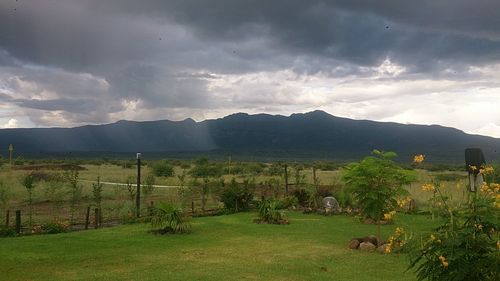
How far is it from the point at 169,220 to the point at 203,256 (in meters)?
3.48

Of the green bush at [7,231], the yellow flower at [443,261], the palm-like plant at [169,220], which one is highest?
the yellow flower at [443,261]

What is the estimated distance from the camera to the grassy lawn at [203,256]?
10070 millimetres

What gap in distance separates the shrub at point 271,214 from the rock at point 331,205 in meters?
3.60

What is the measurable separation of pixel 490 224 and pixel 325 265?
539 centimetres

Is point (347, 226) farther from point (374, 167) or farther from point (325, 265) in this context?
point (325, 265)

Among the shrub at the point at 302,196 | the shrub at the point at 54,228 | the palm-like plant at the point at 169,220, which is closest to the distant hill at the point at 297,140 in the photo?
the shrub at the point at 302,196

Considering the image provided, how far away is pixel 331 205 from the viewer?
2095cm

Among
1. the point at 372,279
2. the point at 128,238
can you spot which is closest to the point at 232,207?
the point at 128,238

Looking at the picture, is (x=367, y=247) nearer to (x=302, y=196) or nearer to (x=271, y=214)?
(x=271, y=214)

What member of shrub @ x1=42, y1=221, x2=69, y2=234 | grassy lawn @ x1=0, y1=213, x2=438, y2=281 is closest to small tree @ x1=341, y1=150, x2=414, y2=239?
grassy lawn @ x1=0, y1=213, x2=438, y2=281

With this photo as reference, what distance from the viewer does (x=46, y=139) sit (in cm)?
19600

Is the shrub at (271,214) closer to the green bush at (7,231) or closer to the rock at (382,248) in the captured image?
the rock at (382,248)

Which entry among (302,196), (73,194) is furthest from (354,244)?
(73,194)

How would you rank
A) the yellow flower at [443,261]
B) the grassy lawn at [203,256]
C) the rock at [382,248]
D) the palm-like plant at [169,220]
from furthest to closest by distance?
the palm-like plant at [169,220] → the rock at [382,248] → the grassy lawn at [203,256] → the yellow flower at [443,261]
